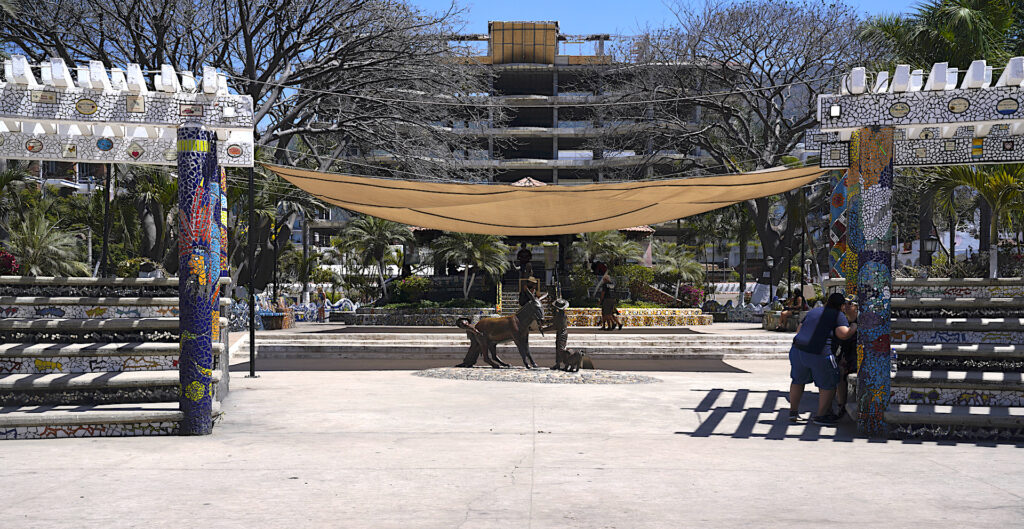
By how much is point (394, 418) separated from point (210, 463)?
239 cm

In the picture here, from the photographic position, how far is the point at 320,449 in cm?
632

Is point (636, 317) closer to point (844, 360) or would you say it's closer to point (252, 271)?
point (252, 271)

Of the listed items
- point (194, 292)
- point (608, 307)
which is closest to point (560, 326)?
point (194, 292)

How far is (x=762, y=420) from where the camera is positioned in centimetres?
801

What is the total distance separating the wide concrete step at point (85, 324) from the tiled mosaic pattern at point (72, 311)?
0.24 meters

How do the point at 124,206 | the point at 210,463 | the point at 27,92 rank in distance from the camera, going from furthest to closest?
the point at 124,206
the point at 27,92
the point at 210,463

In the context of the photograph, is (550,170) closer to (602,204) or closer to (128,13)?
(128,13)

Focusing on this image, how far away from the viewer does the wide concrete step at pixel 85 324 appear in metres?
7.24

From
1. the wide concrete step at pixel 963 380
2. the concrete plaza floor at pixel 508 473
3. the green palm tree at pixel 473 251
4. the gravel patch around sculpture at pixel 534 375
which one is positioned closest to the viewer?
the concrete plaza floor at pixel 508 473

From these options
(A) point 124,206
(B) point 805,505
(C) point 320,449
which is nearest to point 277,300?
(A) point 124,206

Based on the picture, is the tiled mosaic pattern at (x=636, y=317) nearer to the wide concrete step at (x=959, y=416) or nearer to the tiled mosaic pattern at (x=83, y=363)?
the wide concrete step at (x=959, y=416)

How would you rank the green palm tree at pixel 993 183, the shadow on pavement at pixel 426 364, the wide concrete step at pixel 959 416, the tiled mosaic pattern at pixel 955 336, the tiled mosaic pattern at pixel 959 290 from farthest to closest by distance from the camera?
the shadow on pavement at pixel 426 364, the green palm tree at pixel 993 183, the tiled mosaic pattern at pixel 959 290, the tiled mosaic pattern at pixel 955 336, the wide concrete step at pixel 959 416

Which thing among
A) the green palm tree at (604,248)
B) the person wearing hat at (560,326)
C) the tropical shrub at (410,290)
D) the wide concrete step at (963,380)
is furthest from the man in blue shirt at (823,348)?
the green palm tree at (604,248)

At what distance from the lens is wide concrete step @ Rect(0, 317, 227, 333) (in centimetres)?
724
